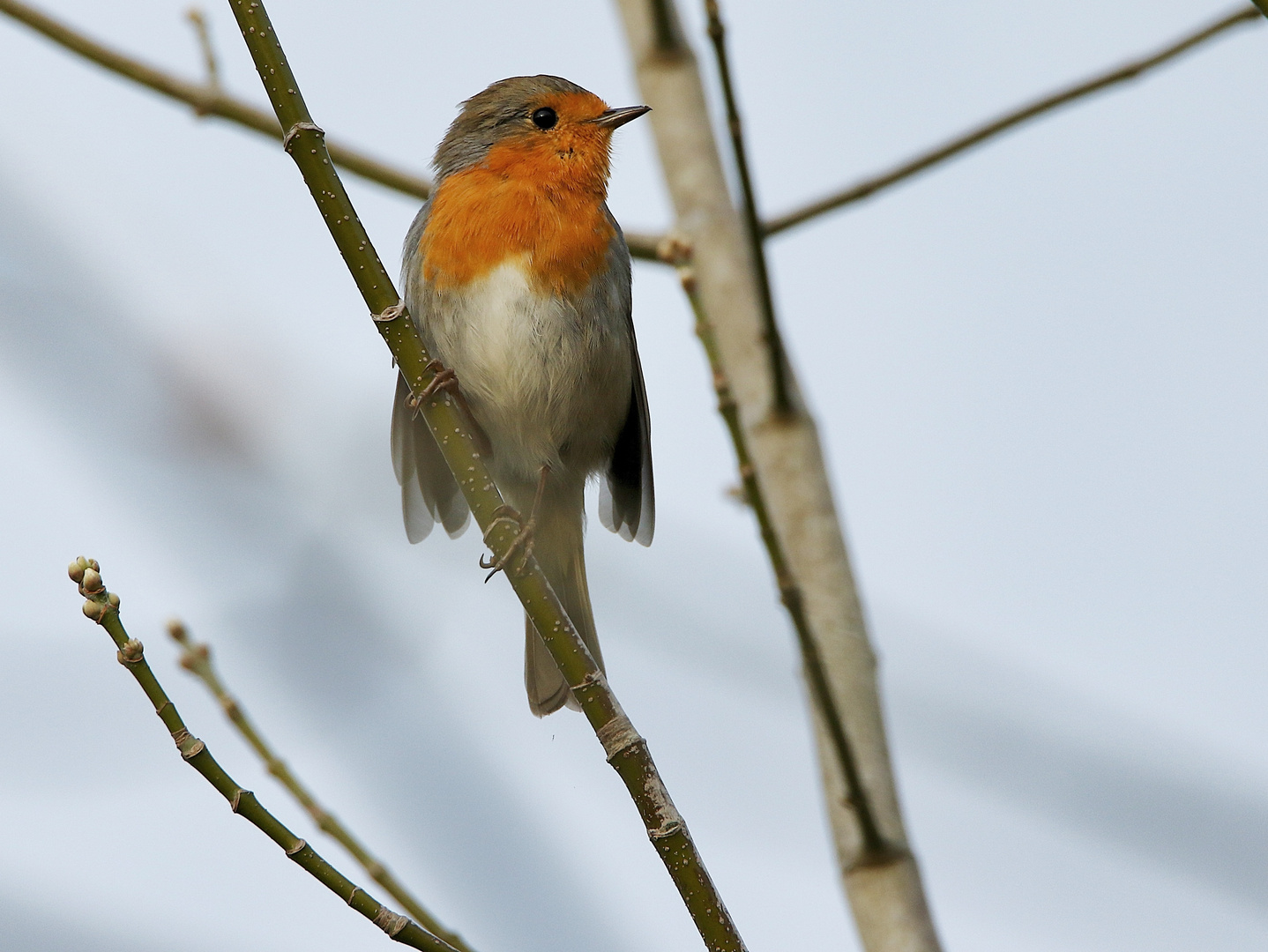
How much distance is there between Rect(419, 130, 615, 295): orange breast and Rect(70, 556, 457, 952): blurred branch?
2.09 meters

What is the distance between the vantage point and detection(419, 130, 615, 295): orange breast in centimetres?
384

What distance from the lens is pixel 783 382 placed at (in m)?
3.32

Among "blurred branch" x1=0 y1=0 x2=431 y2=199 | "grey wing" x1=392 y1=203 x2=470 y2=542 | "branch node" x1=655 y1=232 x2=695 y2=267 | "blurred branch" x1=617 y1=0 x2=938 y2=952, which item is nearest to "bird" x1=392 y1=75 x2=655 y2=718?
"grey wing" x1=392 y1=203 x2=470 y2=542

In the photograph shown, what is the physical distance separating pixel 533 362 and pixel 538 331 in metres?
0.10

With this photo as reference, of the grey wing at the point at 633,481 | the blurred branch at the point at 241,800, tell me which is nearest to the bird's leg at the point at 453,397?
the grey wing at the point at 633,481

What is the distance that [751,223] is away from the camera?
3006 millimetres

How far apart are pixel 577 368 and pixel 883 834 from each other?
170 centimetres

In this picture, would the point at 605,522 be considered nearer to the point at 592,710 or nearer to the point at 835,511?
the point at 835,511

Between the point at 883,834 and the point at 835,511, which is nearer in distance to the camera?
the point at 883,834

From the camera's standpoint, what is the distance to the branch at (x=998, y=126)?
11.2 feet

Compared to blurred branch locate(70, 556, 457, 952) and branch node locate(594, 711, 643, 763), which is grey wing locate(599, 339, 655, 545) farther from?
blurred branch locate(70, 556, 457, 952)

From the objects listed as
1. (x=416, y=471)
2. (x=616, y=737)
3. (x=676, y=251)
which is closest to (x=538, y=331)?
(x=416, y=471)

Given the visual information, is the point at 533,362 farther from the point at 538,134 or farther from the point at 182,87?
the point at 182,87

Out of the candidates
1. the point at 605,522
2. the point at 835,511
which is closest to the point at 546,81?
the point at 605,522
